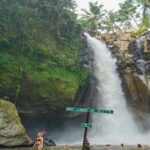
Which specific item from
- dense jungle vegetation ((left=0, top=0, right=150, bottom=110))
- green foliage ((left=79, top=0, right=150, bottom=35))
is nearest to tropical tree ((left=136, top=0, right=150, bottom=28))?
green foliage ((left=79, top=0, right=150, bottom=35))

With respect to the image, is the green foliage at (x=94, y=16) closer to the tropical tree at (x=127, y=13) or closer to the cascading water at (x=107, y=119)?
the tropical tree at (x=127, y=13)

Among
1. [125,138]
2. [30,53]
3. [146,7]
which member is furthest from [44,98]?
[146,7]

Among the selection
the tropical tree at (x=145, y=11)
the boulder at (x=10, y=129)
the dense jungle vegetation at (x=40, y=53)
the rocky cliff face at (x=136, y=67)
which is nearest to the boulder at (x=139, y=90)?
the rocky cliff face at (x=136, y=67)

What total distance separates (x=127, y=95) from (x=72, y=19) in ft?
31.1

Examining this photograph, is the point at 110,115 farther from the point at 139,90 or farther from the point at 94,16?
the point at 94,16

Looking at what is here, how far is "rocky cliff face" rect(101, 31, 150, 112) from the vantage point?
28.3 meters

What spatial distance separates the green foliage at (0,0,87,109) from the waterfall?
318 centimetres

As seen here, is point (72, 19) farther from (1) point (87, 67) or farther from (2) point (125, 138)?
(2) point (125, 138)

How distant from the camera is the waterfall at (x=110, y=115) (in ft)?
88.9

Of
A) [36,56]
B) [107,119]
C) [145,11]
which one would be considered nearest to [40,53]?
[36,56]

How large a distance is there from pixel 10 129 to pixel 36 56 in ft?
28.6

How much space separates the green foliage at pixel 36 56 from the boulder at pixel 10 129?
4.20 m

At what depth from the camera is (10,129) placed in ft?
62.3

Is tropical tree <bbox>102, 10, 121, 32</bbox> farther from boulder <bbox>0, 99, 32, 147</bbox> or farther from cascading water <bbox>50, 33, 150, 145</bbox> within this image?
boulder <bbox>0, 99, 32, 147</bbox>
